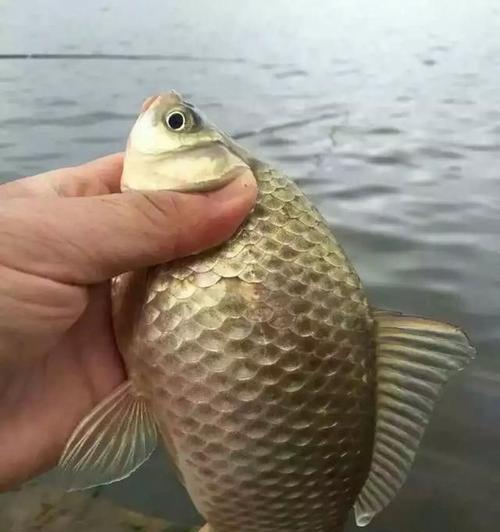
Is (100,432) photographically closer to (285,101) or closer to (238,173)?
(238,173)

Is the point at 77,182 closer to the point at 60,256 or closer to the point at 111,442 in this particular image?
the point at 60,256

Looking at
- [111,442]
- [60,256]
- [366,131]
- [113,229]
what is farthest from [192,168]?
[366,131]

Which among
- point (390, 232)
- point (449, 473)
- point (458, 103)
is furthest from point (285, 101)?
point (449, 473)

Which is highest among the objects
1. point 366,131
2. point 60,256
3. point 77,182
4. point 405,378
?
point 366,131

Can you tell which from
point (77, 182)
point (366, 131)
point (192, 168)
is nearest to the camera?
point (192, 168)

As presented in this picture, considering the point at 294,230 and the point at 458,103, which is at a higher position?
the point at 458,103

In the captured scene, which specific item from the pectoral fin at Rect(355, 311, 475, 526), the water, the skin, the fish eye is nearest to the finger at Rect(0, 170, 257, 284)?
the skin

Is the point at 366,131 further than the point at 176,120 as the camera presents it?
Yes

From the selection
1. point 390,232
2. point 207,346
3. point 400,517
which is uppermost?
point 390,232
